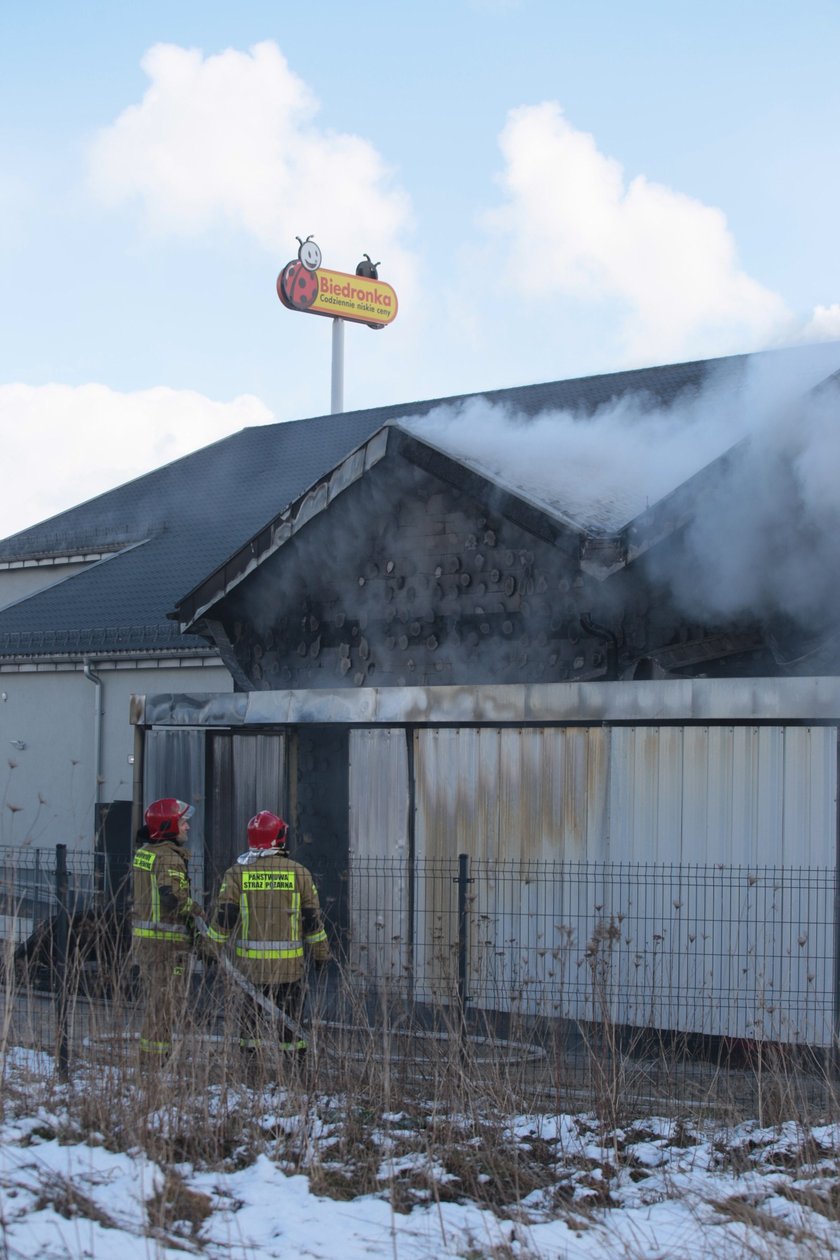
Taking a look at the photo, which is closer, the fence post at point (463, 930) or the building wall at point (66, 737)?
the fence post at point (463, 930)

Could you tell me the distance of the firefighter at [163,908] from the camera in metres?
7.45

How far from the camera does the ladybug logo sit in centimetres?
3628

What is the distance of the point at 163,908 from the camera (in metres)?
7.77

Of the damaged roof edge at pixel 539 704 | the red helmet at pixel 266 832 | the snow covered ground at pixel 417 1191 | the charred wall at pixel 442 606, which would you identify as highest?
the charred wall at pixel 442 606

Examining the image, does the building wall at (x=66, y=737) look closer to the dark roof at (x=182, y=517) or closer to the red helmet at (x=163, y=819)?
the dark roof at (x=182, y=517)

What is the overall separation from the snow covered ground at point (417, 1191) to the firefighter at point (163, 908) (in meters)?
0.77

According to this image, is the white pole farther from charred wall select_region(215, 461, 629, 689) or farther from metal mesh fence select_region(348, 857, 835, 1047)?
metal mesh fence select_region(348, 857, 835, 1047)

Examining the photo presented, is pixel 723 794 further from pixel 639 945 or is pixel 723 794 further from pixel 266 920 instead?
pixel 266 920

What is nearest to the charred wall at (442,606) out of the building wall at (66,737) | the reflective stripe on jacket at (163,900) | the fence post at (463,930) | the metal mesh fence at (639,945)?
the metal mesh fence at (639,945)

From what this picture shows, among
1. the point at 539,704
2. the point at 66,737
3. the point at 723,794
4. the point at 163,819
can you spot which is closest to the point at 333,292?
the point at 66,737

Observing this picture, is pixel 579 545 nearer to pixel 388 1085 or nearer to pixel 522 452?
pixel 522 452

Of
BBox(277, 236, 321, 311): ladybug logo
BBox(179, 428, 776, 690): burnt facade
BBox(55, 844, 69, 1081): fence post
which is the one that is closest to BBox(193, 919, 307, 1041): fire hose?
BBox(55, 844, 69, 1081): fence post

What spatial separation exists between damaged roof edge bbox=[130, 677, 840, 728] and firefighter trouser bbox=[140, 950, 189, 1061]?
3.58 m

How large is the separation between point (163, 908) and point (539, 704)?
3.58 meters
